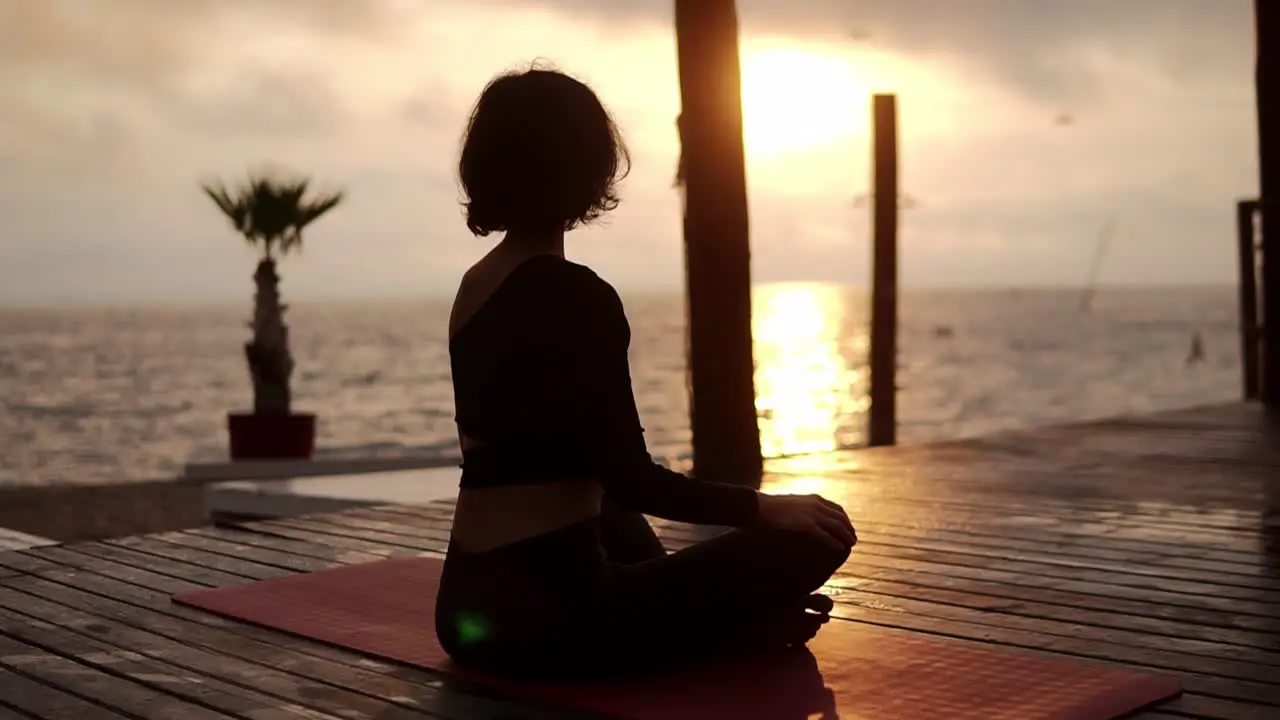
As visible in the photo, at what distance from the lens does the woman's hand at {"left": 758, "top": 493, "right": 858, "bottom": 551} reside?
9.14 feet

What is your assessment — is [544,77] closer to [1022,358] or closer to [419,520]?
[419,520]

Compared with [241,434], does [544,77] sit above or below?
above

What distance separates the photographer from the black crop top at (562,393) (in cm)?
263

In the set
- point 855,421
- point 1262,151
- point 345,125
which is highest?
point 345,125

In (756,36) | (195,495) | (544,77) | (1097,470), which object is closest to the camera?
(544,77)

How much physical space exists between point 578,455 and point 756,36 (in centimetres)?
526

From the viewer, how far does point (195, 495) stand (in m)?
14.4

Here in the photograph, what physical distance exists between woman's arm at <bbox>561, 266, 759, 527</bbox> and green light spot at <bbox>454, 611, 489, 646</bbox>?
1.27 feet

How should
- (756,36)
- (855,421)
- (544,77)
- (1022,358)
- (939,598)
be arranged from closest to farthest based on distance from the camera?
1. (544,77)
2. (939,598)
3. (756,36)
4. (855,421)
5. (1022,358)

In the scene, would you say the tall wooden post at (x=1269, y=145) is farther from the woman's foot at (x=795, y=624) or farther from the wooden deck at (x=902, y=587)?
the woman's foot at (x=795, y=624)

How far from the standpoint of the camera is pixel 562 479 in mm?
2721

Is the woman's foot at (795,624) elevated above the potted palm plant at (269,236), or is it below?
below

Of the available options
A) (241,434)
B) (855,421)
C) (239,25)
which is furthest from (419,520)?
(239,25)

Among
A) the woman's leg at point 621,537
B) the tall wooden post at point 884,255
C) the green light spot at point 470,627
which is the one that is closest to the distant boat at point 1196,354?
the tall wooden post at point 884,255
